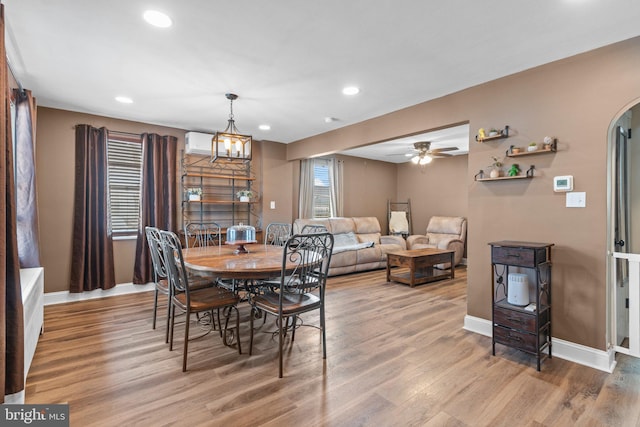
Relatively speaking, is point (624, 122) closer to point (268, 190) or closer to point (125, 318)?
point (268, 190)

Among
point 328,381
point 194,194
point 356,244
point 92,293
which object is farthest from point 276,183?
point 328,381

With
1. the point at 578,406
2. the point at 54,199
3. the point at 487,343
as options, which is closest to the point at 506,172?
the point at 487,343

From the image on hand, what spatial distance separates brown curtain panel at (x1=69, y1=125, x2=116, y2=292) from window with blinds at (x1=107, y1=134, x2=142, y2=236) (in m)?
0.14

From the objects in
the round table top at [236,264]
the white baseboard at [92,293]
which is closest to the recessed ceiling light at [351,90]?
the round table top at [236,264]

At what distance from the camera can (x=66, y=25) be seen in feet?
7.09

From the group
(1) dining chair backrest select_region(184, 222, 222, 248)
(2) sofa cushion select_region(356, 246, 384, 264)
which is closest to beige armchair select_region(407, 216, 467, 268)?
(2) sofa cushion select_region(356, 246, 384, 264)

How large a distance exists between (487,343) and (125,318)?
3.65m

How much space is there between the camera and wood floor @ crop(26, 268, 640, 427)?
184 centimetres

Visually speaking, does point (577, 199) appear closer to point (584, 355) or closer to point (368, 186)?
point (584, 355)

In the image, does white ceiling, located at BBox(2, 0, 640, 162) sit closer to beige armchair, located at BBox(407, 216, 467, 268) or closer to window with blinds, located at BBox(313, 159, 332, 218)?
window with blinds, located at BBox(313, 159, 332, 218)

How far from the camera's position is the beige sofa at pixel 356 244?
18.6ft

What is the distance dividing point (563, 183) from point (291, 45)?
7.90 feet

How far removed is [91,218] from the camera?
4.11 meters

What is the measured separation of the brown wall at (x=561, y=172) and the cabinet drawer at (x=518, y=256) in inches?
12.1
